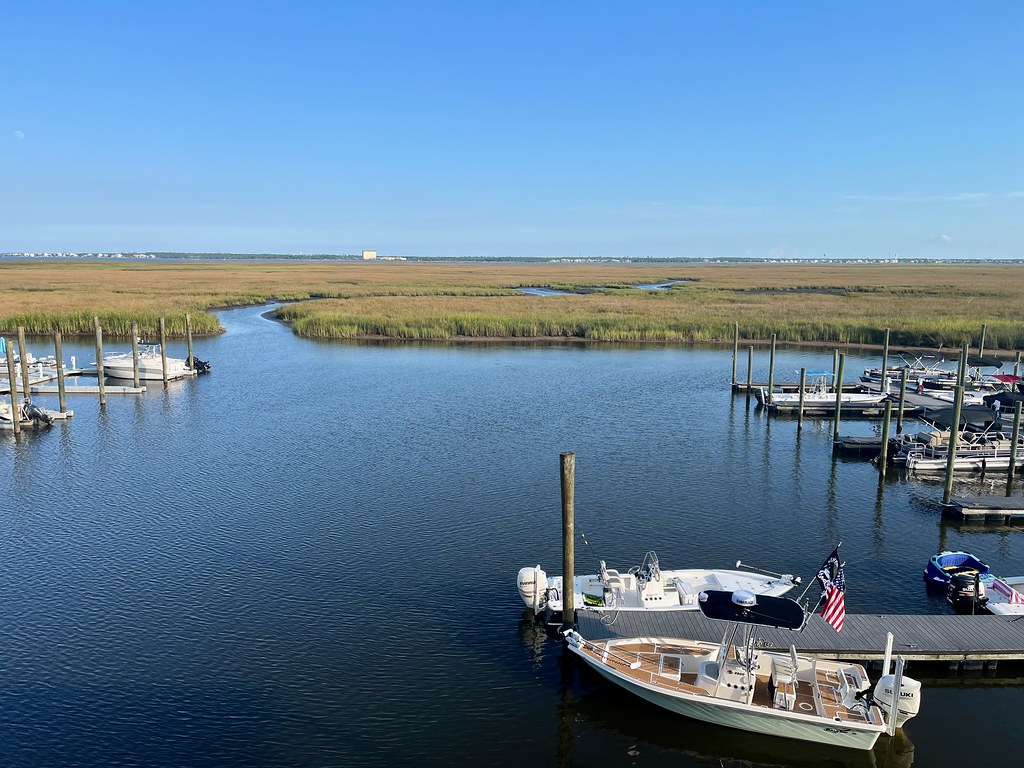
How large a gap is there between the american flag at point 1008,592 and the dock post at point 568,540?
595 inches

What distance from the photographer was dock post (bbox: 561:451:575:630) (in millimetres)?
24873

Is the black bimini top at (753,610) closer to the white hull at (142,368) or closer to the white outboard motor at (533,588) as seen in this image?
the white outboard motor at (533,588)

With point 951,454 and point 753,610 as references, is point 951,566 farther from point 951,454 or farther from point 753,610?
point 753,610

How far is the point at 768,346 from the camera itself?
94.4 meters

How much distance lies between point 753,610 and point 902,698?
4.11m

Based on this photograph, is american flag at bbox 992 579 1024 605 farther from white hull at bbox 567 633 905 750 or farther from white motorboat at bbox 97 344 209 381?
white motorboat at bbox 97 344 209 381

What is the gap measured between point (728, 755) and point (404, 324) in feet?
287

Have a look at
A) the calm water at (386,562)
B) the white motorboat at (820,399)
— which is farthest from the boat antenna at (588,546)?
the white motorboat at (820,399)

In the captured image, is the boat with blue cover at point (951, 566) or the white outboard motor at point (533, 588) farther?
the boat with blue cover at point (951, 566)

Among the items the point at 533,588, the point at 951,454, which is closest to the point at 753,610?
the point at 533,588

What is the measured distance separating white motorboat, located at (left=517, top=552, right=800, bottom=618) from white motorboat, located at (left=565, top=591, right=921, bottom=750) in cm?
314

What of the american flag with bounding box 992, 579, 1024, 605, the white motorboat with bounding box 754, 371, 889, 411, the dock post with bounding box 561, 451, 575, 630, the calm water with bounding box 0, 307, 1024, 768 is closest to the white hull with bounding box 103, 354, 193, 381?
the calm water with bounding box 0, 307, 1024, 768

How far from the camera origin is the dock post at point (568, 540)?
24.9 meters

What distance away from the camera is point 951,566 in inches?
1153
